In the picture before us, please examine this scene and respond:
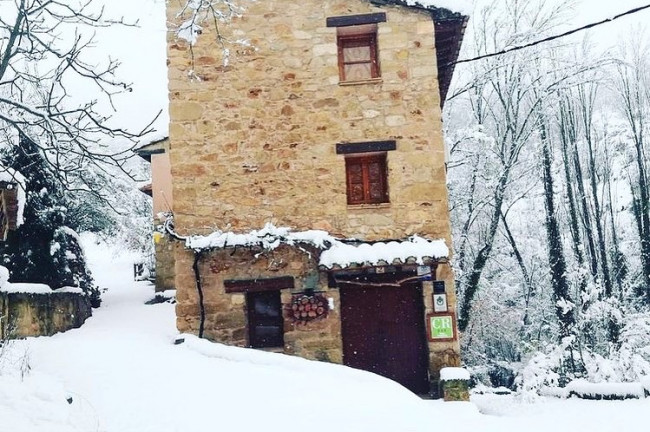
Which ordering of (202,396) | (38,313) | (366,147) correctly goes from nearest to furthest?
(202,396) → (366,147) → (38,313)

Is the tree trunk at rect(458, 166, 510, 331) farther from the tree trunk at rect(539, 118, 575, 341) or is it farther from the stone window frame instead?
the stone window frame

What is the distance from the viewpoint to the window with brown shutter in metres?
9.15

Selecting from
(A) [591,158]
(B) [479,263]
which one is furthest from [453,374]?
(A) [591,158]

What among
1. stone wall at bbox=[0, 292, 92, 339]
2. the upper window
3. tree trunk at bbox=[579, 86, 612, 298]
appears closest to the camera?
stone wall at bbox=[0, 292, 92, 339]

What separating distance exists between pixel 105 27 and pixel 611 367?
35.0ft

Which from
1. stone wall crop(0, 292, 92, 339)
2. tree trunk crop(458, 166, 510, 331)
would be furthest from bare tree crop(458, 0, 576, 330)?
stone wall crop(0, 292, 92, 339)

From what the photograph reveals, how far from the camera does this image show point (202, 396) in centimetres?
541

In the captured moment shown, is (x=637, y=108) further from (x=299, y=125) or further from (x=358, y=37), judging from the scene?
(x=299, y=125)

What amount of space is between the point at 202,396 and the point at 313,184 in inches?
173

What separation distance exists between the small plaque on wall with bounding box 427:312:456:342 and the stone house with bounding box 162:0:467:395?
2cm

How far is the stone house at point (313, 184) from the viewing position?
8.79m

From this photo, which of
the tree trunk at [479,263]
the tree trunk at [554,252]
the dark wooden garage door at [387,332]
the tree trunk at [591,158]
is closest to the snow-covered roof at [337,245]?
the dark wooden garage door at [387,332]

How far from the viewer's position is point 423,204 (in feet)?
29.2

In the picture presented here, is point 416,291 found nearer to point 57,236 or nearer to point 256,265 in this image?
point 256,265
